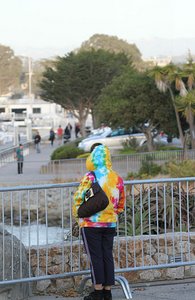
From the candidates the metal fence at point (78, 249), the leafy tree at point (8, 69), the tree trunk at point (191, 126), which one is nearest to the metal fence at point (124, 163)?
the tree trunk at point (191, 126)

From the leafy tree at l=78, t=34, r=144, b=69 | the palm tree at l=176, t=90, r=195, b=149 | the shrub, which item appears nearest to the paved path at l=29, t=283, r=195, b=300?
the palm tree at l=176, t=90, r=195, b=149

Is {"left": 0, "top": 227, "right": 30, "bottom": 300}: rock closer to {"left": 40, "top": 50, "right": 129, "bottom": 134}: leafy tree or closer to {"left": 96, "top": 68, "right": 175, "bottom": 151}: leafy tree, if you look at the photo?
{"left": 96, "top": 68, "right": 175, "bottom": 151}: leafy tree

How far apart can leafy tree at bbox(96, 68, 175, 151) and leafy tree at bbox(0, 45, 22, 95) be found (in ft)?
363

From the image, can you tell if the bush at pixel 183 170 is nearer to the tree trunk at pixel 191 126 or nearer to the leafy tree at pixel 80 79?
the tree trunk at pixel 191 126

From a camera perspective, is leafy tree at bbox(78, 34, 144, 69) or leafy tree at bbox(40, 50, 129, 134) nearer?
leafy tree at bbox(40, 50, 129, 134)

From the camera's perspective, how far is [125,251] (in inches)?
308

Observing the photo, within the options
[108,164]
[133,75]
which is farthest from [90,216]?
[133,75]

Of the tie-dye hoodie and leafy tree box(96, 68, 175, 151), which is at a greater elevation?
leafy tree box(96, 68, 175, 151)

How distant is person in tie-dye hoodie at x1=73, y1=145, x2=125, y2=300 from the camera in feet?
22.1

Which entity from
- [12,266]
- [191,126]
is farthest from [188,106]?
[12,266]

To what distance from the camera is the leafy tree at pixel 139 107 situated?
3422 centimetres

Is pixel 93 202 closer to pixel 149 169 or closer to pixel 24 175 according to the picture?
pixel 149 169

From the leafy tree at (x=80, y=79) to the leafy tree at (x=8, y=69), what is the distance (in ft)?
268

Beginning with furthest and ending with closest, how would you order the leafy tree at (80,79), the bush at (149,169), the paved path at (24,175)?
the leafy tree at (80,79) < the paved path at (24,175) < the bush at (149,169)
